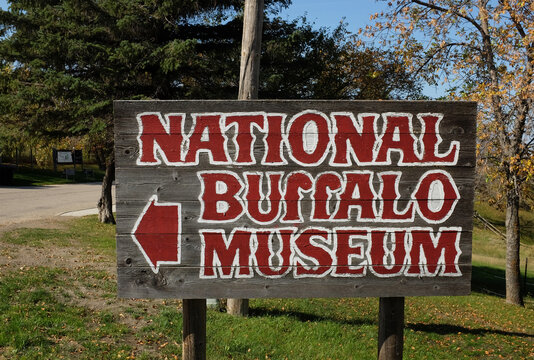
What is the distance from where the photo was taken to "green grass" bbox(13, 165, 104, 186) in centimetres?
3312

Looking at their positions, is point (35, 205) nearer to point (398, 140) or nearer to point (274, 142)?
point (274, 142)

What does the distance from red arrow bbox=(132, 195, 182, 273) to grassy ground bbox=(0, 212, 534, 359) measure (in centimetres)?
252

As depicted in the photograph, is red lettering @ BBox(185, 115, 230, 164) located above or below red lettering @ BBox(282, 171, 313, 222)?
above

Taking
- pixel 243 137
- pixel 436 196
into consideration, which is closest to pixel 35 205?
pixel 243 137

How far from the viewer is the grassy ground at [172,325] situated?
5.25 metres

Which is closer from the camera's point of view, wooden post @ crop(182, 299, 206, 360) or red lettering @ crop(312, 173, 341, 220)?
red lettering @ crop(312, 173, 341, 220)

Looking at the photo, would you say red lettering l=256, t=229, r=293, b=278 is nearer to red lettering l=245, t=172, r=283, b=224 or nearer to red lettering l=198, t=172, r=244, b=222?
red lettering l=245, t=172, r=283, b=224

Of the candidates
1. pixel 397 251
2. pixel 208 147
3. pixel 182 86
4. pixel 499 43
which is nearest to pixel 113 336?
pixel 208 147

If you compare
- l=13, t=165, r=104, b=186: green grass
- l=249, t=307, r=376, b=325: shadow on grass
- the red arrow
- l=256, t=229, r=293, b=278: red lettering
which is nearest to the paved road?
l=13, t=165, r=104, b=186: green grass

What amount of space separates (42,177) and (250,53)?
1455 inches

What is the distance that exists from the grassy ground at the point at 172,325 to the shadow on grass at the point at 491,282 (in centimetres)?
614

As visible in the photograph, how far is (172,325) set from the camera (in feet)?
19.7

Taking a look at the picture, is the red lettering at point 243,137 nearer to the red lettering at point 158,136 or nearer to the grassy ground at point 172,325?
the red lettering at point 158,136

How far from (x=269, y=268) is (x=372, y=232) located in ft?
2.64
